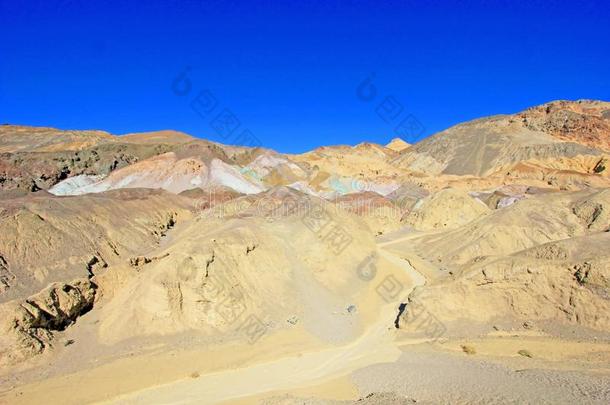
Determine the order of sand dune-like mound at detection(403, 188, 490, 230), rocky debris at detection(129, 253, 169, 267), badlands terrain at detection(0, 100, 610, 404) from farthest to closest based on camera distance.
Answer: sand dune-like mound at detection(403, 188, 490, 230), rocky debris at detection(129, 253, 169, 267), badlands terrain at detection(0, 100, 610, 404)

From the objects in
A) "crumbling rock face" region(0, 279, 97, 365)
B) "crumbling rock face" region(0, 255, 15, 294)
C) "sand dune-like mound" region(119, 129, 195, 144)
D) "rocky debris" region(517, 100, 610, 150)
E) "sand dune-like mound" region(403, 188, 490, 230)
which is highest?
"sand dune-like mound" region(119, 129, 195, 144)

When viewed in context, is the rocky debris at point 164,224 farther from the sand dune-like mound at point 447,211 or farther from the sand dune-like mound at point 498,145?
the sand dune-like mound at point 498,145

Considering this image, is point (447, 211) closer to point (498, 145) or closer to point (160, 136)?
point (498, 145)

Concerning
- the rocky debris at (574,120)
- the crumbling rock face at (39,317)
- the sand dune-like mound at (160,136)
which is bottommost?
the rocky debris at (574,120)

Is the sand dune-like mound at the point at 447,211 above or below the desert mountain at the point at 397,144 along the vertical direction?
below

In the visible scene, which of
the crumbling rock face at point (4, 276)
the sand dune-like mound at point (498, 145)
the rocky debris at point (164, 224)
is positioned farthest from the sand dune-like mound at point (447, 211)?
the sand dune-like mound at point (498, 145)

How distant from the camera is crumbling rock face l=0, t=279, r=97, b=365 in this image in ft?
53.2

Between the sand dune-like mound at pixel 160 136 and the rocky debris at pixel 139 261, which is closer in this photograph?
the rocky debris at pixel 139 261

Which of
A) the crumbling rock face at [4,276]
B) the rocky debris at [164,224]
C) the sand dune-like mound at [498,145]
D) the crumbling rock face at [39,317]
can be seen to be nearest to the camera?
the crumbling rock face at [39,317]

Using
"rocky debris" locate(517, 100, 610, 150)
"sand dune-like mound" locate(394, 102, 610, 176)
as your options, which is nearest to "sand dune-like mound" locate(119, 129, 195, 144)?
"sand dune-like mound" locate(394, 102, 610, 176)

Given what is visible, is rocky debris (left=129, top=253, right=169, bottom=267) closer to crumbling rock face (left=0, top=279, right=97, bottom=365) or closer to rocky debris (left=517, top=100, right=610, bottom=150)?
crumbling rock face (left=0, top=279, right=97, bottom=365)

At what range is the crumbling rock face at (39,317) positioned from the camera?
16203 millimetres

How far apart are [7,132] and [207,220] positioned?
241 feet

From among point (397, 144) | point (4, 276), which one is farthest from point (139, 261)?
point (397, 144)
